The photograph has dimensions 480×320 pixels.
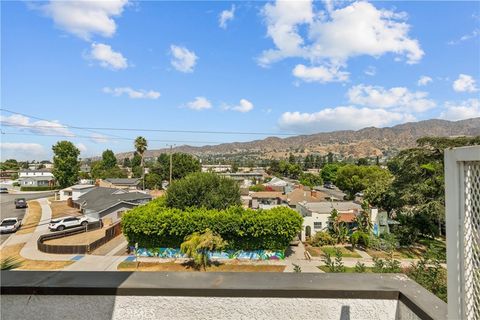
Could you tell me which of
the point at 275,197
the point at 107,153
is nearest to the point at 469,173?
the point at 275,197

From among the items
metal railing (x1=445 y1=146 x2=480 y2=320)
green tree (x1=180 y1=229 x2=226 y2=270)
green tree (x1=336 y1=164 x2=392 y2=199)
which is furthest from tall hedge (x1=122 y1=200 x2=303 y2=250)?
green tree (x1=336 y1=164 x2=392 y2=199)

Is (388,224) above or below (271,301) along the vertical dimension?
below

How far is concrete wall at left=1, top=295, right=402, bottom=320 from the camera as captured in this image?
6.78 feet

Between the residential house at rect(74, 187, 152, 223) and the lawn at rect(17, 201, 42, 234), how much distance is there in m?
4.31

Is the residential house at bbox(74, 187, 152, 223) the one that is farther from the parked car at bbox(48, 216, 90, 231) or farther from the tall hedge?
the tall hedge

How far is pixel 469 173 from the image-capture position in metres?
1.58

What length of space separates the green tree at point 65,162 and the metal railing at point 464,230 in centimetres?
6191

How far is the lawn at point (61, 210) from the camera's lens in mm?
33078

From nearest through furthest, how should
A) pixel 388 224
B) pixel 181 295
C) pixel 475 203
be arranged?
pixel 475 203 < pixel 181 295 < pixel 388 224

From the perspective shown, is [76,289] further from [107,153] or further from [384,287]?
[107,153]

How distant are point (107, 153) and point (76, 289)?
101943mm

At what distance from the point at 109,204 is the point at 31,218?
8.88 m

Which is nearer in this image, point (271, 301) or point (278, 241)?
point (271, 301)

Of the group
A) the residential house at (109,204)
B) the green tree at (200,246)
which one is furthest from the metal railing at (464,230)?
the residential house at (109,204)
